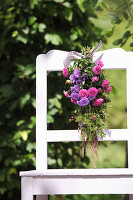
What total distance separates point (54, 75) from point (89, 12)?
49cm

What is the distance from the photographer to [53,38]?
203 centimetres

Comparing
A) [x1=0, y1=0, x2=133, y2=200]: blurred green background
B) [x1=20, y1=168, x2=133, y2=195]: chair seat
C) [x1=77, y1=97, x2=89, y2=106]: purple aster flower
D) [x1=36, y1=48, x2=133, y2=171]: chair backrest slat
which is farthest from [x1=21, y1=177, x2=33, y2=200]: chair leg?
[x1=0, y1=0, x2=133, y2=200]: blurred green background

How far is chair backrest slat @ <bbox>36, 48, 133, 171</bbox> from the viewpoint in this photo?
140cm

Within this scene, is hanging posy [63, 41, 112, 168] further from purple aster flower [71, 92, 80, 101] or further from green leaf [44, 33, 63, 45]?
green leaf [44, 33, 63, 45]

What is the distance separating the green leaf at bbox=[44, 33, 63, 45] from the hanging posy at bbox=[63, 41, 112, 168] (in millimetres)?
651

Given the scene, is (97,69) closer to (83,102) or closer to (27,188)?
(83,102)

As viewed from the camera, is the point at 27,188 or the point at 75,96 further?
the point at 75,96

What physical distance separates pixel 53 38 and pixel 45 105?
0.73 m

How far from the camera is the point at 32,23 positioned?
2.06m

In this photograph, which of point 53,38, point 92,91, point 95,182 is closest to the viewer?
point 95,182

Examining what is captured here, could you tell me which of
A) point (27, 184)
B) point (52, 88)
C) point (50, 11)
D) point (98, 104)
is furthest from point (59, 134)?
point (50, 11)

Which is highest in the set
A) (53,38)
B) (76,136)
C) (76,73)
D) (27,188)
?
(53,38)

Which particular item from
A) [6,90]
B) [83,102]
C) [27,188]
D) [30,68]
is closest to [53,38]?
[30,68]

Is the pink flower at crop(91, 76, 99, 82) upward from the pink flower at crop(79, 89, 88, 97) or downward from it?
upward
